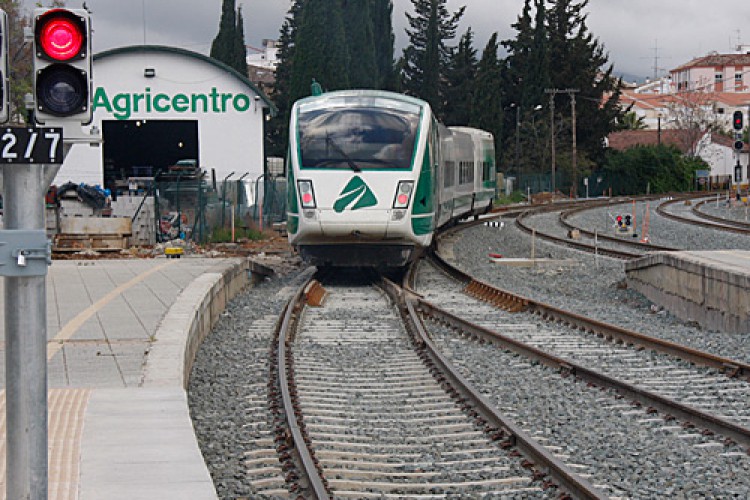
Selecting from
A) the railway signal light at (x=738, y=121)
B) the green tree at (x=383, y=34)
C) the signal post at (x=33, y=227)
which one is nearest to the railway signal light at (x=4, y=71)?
the signal post at (x=33, y=227)

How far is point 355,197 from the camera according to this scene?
17047 mm

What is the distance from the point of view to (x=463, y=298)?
17.2 meters

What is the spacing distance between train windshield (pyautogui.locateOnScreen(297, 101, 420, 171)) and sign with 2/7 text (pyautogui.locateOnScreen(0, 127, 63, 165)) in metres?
13.1

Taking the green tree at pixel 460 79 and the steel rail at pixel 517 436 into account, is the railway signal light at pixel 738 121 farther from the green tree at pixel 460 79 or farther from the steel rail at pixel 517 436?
the green tree at pixel 460 79

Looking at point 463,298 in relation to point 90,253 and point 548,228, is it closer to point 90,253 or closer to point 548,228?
point 90,253

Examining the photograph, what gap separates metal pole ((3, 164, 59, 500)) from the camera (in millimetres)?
4062

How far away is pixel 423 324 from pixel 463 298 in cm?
367

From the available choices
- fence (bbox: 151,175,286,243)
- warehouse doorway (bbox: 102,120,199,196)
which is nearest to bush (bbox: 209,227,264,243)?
fence (bbox: 151,175,286,243)

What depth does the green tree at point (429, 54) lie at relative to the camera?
3337 inches

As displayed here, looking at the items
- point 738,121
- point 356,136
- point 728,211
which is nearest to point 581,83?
point 728,211

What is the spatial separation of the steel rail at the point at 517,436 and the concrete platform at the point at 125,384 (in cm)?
199

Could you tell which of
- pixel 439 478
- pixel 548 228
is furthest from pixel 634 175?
pixel 439 478

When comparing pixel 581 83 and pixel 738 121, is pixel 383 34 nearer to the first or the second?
pixel 581 83

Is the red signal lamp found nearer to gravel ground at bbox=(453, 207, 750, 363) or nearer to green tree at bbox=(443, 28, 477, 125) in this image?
gravel ground at bbox=(453, 207, 750, 363)
